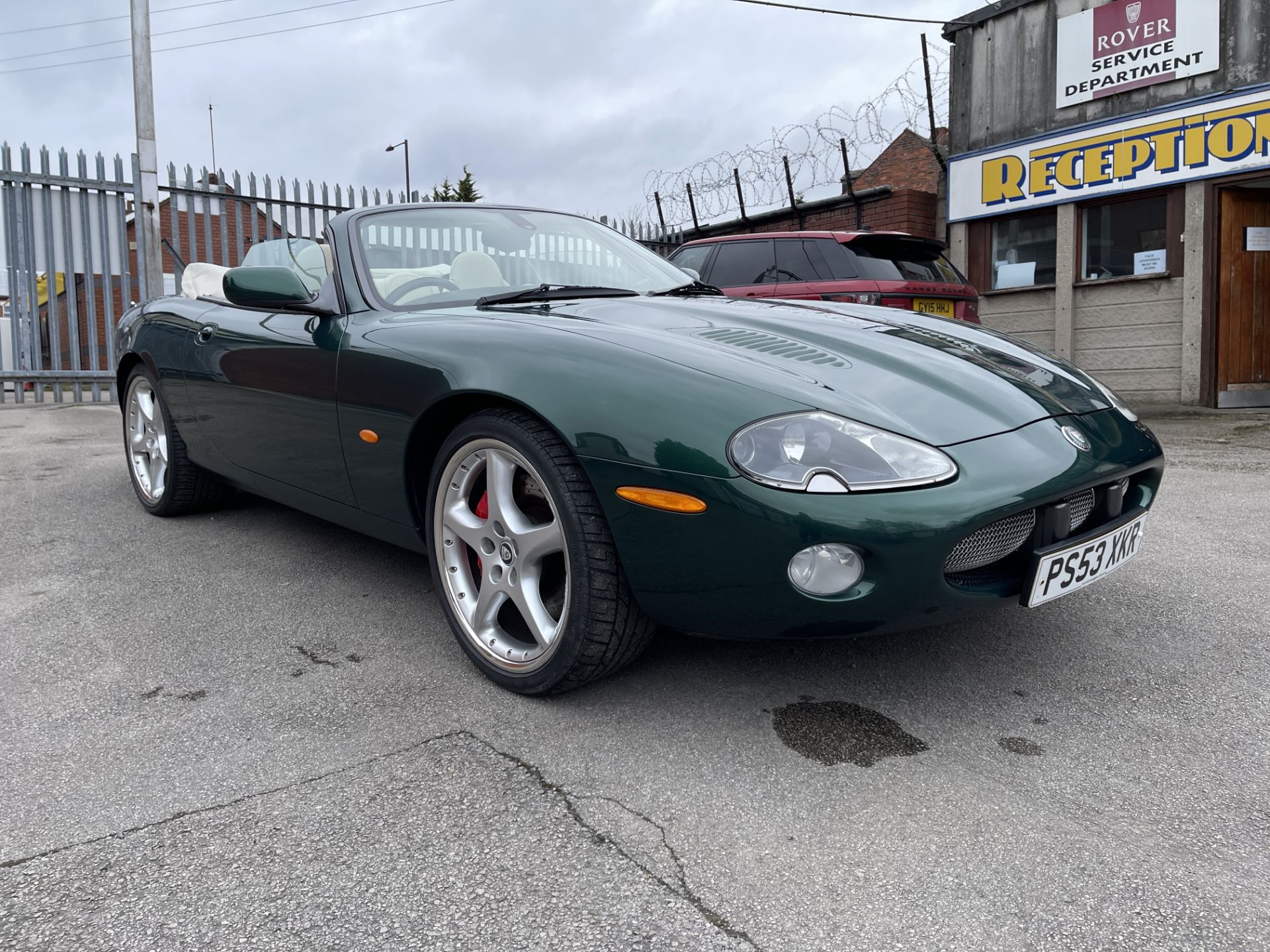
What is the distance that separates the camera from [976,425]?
6.96 ft

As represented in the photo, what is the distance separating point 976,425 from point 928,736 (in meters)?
0.69

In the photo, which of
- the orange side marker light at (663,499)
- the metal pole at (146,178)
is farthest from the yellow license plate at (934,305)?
the metal pole at (146,178)

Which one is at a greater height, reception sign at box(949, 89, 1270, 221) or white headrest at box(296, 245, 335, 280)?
reception sign at box(949, 89, 1270, 221)

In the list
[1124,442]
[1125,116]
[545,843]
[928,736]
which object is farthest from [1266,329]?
[545,843]

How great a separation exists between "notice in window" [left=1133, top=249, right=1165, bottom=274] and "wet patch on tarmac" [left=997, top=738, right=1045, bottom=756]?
32.1 feet

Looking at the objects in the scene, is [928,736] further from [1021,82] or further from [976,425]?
[1021,82]

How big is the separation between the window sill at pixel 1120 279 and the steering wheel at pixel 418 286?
9.54 m

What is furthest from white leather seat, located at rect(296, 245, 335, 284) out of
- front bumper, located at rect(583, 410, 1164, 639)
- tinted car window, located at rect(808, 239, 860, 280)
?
tinted car window, located at rect(808, 239, 860, 280)

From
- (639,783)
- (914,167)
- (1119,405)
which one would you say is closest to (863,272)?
(1119,405)

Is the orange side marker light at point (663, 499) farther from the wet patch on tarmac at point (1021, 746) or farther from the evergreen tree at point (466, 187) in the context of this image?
the evergreen tree at point (466, 187)

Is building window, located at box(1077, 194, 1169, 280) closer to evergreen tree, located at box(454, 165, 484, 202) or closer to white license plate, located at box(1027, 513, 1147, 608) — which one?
Result: white license plate, located at box(1027, 513, 1147, 608)

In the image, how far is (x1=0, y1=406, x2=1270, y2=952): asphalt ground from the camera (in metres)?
1.50

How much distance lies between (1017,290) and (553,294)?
32.7 ft

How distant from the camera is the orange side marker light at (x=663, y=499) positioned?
1.96 meters
